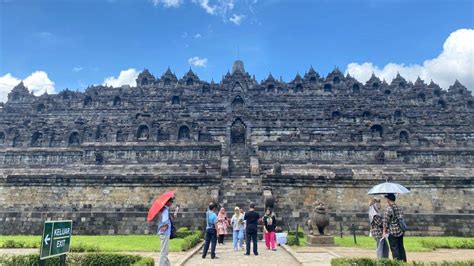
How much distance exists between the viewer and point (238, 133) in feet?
117

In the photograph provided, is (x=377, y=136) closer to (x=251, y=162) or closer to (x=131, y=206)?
(x=251, y=162)

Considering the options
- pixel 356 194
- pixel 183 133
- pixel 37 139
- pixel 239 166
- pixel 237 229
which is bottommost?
pixel 237 229

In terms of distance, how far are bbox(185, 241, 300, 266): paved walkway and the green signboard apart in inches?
164

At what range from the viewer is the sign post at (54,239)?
6.95m

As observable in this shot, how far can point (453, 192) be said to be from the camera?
70.8ft

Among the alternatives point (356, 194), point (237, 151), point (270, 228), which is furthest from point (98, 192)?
point (356, 194)

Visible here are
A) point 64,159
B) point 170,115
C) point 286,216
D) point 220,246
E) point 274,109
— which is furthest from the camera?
point 274,109

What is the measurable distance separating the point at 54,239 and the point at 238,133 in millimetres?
28687

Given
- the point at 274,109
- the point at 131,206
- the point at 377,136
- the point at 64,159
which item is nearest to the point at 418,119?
the point at 377,136

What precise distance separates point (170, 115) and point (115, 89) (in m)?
15.3

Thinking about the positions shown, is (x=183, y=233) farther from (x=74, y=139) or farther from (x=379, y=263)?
(x=74, y=139)

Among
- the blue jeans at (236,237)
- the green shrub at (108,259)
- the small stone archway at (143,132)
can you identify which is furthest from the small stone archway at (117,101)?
the green shrub at (108,259)

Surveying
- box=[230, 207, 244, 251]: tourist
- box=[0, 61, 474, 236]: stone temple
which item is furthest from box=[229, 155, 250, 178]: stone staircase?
box=[230, 207, 244, 251]: tourist

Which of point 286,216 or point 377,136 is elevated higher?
point 377,136
